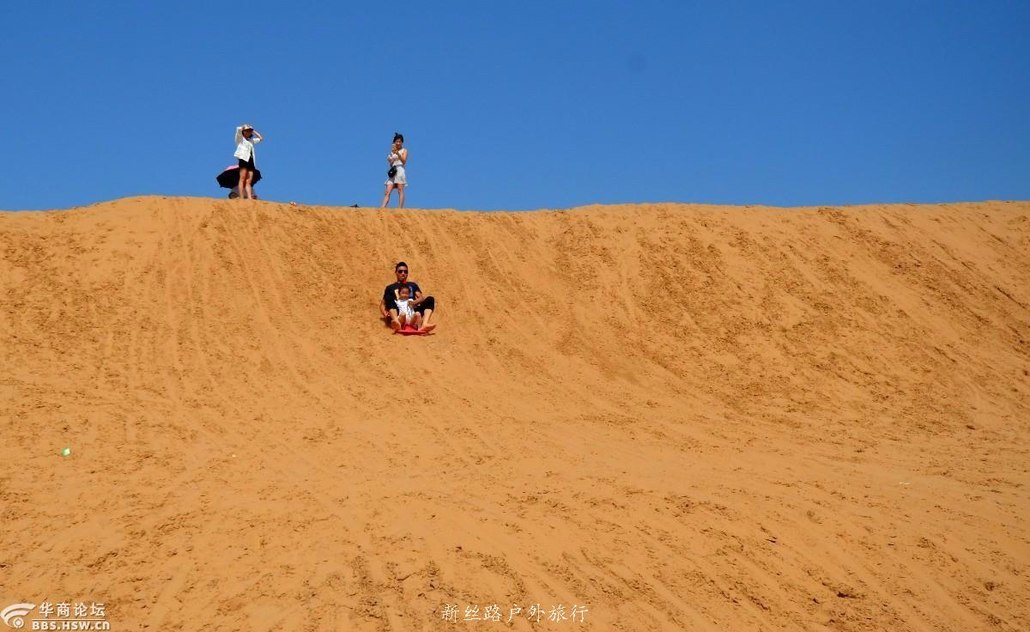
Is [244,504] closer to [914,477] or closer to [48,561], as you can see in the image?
[48,561]

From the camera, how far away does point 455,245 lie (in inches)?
465

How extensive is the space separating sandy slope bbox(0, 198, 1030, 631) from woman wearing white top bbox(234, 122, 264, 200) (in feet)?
1.90

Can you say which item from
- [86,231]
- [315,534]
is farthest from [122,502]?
[86,231]

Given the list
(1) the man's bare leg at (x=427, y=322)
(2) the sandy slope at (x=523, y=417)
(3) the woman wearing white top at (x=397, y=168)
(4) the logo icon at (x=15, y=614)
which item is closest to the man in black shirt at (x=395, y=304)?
(1) the man's bare leg at (x=427, y=322)

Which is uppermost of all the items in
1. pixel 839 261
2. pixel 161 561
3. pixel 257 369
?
pixel 839 261

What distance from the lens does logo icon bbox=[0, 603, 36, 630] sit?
175 inches

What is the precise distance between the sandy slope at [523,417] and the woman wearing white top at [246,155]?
0.58 m

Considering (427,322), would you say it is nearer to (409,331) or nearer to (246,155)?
(409,331)

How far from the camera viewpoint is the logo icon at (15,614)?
4.46 m

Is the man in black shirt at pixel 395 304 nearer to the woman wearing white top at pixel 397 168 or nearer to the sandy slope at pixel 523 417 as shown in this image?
the sandy slope at pixel 523 417

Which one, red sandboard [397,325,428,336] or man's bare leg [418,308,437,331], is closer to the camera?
red sandboard [397,325,428,336]

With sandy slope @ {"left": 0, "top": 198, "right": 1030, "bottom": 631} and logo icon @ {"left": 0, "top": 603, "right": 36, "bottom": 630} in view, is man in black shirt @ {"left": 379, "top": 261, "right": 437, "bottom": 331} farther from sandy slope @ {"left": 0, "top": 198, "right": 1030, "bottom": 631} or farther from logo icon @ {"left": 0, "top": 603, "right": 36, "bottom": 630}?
logo icon @ {"left": 0, "top": 603, "right": 36, "bottom": 630}

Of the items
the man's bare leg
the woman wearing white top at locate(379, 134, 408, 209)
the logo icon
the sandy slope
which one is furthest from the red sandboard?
the logo icon

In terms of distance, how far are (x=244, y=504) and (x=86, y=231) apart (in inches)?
247
